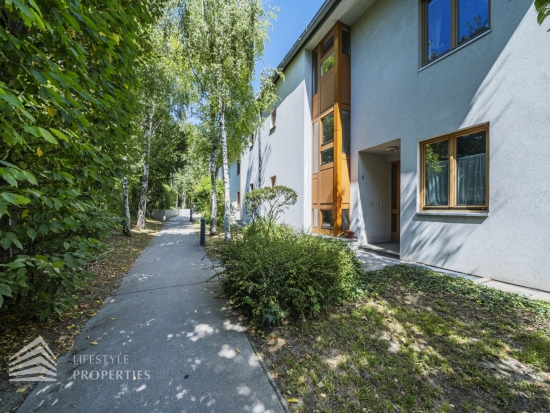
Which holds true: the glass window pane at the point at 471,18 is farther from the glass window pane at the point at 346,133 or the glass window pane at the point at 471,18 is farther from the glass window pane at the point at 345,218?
the glass window pane at the point at 345,218

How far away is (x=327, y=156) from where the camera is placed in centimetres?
843

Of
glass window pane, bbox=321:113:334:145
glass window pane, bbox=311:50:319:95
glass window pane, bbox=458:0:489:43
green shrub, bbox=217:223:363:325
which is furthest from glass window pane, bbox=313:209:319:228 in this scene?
glass window pane, bbox=458:0:489:43

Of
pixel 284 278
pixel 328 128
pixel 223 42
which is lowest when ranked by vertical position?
pixel 284 278

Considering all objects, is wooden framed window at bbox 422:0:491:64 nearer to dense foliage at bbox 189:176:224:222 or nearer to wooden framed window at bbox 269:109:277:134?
wooden framed window at bbox 269:109:277:134

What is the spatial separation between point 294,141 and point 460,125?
6.30m

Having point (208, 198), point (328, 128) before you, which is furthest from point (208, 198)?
point (328, 128)

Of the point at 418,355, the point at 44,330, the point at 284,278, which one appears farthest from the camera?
the point at 284,278

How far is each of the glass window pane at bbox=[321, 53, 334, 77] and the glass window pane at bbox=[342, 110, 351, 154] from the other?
1847mm

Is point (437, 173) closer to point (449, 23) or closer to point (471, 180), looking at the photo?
point (471, 180)

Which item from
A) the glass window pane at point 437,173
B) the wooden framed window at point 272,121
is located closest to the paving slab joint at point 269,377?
the glass window pane at point 437,173

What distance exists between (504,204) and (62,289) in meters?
6.47

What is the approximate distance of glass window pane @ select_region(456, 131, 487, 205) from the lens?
15.3ft

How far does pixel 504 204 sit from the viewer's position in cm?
426

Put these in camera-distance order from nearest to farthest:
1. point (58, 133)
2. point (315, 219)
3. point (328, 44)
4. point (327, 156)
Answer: point (58, 133), point (327, 156), point (328, 44), point (315, 219)
